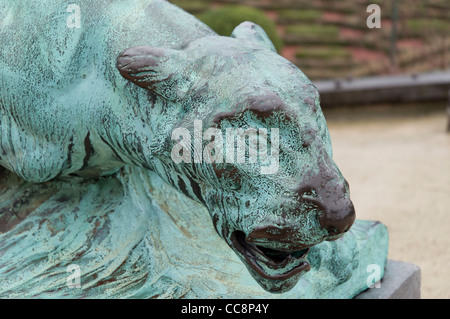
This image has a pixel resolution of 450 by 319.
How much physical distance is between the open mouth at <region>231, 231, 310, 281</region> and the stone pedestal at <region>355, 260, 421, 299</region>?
0.69 metres

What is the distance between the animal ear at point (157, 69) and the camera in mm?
1194

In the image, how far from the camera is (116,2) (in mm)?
1400

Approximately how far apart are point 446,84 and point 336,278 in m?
5.27

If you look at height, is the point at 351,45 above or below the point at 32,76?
below

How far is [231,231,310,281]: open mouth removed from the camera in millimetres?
1229

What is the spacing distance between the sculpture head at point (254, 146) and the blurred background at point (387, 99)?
1.60 m

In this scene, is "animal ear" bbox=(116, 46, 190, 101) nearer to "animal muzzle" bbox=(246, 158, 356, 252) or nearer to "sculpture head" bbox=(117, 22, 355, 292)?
"sculpture head" bbox=(117, 22, 355, 292)

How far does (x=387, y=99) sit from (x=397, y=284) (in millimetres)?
4887

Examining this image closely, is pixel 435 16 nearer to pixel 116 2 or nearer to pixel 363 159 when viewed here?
pixel 363 159

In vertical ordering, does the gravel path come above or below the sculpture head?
below

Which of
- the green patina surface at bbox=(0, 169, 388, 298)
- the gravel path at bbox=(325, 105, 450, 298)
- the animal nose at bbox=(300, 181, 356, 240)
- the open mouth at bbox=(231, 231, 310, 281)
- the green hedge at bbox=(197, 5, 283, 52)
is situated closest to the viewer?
the animal nose at bbox=(300, 181, 356, 240)

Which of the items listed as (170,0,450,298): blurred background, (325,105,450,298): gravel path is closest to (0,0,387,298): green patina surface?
(325,105,450,298): gravel path

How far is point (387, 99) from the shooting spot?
6.54 m

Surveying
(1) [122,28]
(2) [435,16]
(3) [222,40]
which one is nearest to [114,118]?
(1) [122,28]
